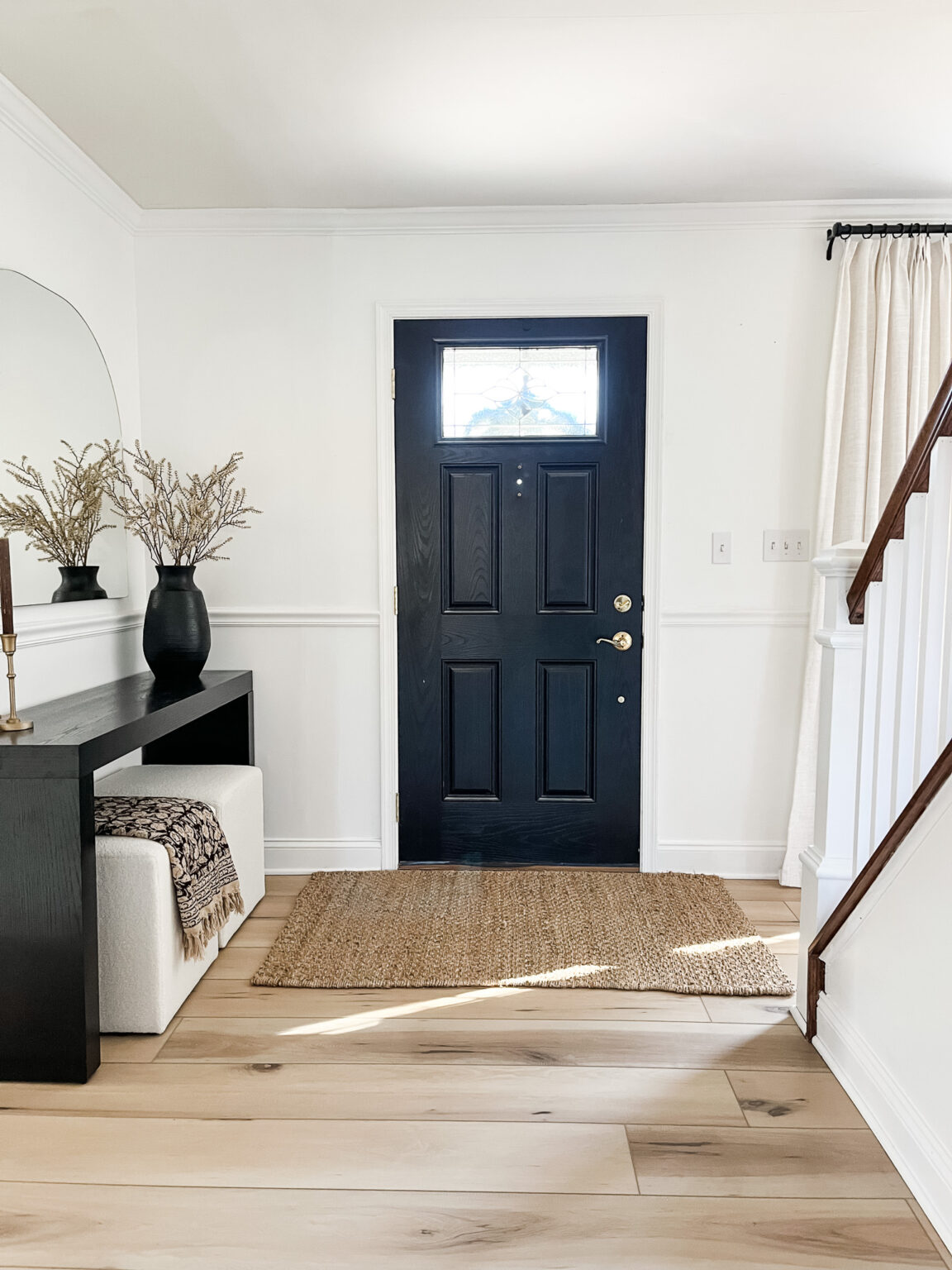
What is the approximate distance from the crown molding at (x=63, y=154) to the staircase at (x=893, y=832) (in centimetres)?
246

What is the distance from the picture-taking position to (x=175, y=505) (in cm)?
333

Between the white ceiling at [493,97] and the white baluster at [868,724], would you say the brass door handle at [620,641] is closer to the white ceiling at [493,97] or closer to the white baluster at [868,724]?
the white baluster at [868,724]

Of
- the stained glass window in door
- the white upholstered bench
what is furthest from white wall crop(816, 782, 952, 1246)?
the stained glass window in door

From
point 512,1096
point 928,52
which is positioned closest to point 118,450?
point 512,1096

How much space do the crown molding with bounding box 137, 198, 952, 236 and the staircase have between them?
1674mm

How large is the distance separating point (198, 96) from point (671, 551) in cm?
210

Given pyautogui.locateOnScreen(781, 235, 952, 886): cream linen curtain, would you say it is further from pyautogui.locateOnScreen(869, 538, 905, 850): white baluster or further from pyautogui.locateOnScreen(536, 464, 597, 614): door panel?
pyautogui.locateOnScreen(869, 538, 905, 850): white baluster

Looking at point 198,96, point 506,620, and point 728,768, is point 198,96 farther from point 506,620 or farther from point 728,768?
point 728,768

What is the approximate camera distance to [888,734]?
1924mm

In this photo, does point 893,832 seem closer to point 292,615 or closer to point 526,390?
point 526,390

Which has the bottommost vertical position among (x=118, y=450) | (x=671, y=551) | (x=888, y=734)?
(x=888, y=734)

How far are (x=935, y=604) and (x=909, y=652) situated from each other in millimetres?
151

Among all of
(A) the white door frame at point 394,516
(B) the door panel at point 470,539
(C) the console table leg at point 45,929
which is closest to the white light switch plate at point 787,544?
(A) the white door frame at point 394,516

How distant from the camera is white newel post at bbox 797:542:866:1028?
7.00 feet
